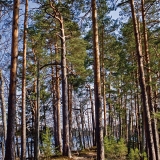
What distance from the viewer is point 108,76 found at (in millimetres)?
21656

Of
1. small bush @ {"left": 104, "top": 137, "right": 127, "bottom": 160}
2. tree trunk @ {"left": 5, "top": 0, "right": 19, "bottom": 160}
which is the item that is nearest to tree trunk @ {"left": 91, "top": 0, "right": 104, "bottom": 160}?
tree trunk @ {"left": 5, "top": 0, "right": 19, "bottom": 160}

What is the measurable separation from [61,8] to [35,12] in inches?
74.1

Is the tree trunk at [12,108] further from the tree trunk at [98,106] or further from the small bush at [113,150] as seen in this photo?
the small bush at [113,150]

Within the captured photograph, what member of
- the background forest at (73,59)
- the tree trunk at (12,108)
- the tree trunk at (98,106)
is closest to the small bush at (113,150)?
the background forest at (73,59)

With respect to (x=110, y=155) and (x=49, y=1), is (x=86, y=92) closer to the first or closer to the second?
(x=110, y=155)

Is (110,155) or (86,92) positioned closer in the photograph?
(110,155)

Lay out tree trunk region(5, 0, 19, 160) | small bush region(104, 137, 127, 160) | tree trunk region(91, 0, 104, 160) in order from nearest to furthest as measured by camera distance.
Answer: tree trunk region(5, 0, 19, 160)
tree trunk region(91, 0, 104, 160)
small bush region(104, 137, 127, 160)

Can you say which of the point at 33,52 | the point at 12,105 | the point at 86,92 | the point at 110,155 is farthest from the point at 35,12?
the point at 86,92

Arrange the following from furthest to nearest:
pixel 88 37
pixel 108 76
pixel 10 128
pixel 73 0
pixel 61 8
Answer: pixel 108 76
pixel 88 37
pixel 61 8
pixel 73 0
pixel 10 128

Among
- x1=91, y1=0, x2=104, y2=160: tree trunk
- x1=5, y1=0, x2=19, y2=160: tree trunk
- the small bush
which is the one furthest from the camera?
the small bush

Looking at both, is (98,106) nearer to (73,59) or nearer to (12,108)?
(12,108)

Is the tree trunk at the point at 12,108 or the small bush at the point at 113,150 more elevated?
the tree trunk at the point at 12,108

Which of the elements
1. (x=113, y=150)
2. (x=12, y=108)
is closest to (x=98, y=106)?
(x=12, y=108)

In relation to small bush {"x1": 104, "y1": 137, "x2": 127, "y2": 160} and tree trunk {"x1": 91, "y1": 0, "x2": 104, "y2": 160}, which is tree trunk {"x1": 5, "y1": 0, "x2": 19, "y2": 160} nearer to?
tree trunk {"x1": 91, "y1": 0, "x2": 104, "y2": 160}
